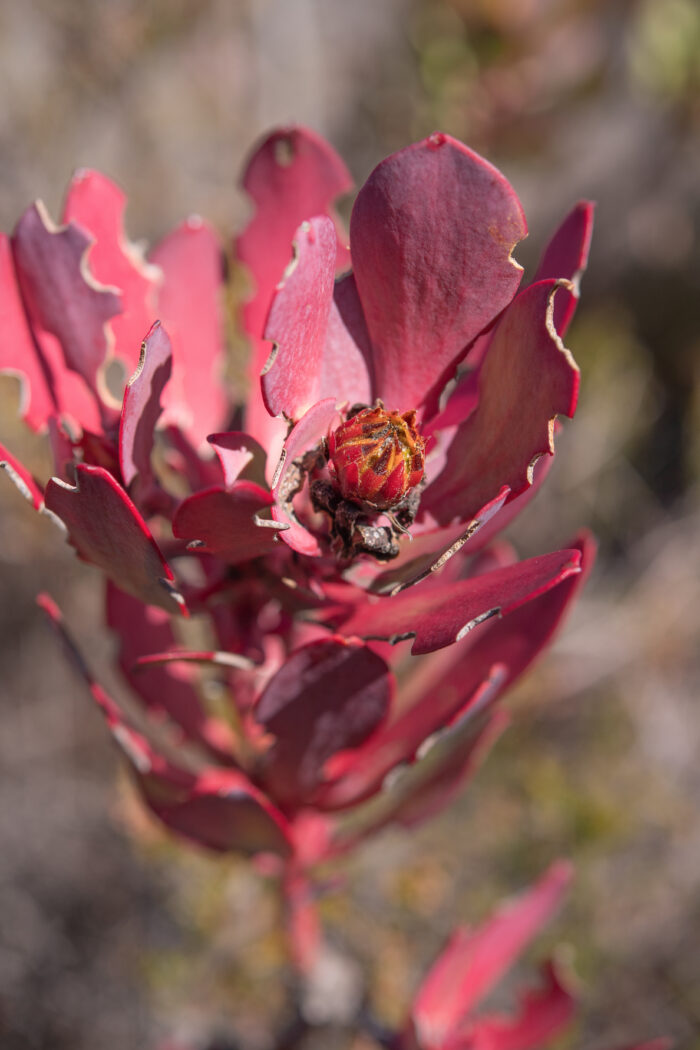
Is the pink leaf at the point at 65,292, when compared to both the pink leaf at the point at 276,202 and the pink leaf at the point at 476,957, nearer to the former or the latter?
the pink leaf at the point at 276,202

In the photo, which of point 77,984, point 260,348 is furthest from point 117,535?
point 77,984

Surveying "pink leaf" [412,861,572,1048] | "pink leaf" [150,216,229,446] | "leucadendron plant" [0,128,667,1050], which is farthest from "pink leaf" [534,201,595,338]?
"pink leaf" [412,861,572,1048]

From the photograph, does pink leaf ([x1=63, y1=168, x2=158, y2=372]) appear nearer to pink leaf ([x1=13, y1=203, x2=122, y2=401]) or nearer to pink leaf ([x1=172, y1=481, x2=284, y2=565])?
pink leaf ([x1=13, y1=203, x2=122, y2=401])

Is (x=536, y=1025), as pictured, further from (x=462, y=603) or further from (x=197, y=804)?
(x=462, y=603)

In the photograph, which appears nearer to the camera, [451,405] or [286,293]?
[286,293]

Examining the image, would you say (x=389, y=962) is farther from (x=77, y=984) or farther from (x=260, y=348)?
(x=260, y=348)

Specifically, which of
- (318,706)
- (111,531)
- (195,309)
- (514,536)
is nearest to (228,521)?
(111,531)

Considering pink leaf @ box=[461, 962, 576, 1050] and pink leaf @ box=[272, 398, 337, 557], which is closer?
pink leaf @ box=[272, 398, 337, 557]
